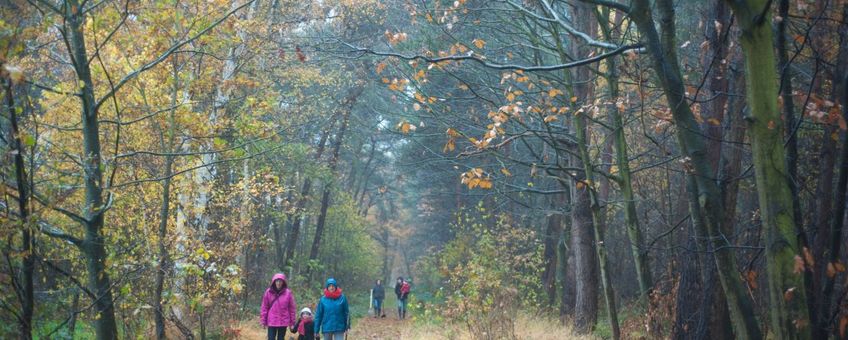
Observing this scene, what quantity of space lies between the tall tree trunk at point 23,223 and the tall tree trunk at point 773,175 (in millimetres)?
4769

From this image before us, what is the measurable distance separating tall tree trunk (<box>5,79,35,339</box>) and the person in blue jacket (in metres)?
6.66

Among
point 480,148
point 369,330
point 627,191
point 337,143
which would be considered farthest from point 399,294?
point 480,148

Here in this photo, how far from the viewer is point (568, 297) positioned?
1791cm

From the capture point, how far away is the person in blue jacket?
462 inches

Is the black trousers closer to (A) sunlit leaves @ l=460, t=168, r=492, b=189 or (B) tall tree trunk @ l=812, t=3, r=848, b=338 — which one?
(A) sunlit leaves @ l=460, t=168, r=492, b=189

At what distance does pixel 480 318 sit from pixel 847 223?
6.83 m

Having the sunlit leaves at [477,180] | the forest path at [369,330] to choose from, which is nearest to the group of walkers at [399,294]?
the forest path at [369,330]

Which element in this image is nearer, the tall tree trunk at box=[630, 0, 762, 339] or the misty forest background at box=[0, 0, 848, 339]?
the tall tree trunk at box=[630, 0, 762, 339]

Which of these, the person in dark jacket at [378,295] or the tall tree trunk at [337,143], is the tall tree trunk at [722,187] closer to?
the tall tree trunk at [337,143]

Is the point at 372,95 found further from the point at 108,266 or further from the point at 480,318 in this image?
the point at 108,266

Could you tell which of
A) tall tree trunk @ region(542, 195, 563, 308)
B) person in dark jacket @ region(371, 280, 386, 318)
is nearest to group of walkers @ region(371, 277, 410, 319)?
person in dark jacket @ region(371, 280, 386, 318)

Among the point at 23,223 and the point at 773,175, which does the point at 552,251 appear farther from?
the point at 23,223

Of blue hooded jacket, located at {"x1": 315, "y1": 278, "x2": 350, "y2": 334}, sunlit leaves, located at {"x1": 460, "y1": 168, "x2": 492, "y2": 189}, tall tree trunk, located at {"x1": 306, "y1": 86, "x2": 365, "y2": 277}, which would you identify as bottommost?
blue hooded jacket, located at {"x1": 315, "y1": 278, "x2": 350, "y2": 334}

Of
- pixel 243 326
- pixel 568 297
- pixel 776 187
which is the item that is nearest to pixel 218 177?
pixel 243 326
